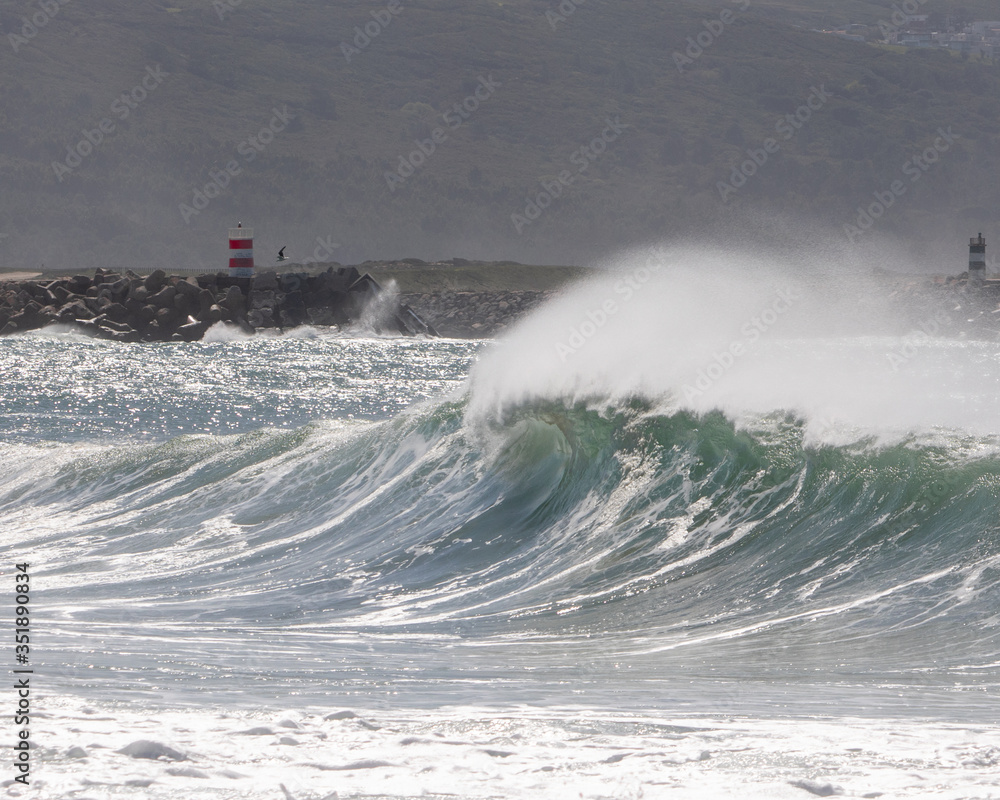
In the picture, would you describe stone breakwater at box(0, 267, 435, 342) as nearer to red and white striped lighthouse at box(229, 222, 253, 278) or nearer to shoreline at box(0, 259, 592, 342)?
shoreline at box(0, 259, 592, 342)

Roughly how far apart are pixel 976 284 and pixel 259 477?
5886cm

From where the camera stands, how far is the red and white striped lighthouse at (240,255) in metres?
48.0

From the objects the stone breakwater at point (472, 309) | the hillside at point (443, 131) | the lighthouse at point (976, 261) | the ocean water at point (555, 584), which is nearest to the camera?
the ocean water at point (555, 584)

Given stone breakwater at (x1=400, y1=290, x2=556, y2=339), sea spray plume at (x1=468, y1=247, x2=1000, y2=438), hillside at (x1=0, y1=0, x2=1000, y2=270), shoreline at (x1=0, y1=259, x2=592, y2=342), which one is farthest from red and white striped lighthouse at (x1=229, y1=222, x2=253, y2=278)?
hillside at (x1=0, y1=0, x2=1000, y2=270)

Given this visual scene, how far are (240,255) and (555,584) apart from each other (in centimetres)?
4089

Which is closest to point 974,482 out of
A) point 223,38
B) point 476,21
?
point 223,38

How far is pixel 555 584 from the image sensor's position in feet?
30.0

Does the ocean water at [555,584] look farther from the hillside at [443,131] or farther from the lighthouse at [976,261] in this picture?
the hillside at [443,131]

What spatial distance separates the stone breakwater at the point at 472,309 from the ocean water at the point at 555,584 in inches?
1729

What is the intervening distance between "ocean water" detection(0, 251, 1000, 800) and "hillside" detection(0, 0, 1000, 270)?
111 metres

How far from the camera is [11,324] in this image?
44.1 m

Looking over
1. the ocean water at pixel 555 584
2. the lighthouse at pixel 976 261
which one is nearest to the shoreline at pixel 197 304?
the lighthouse at pixel 976 261

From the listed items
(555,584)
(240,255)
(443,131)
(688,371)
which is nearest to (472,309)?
(240,255)

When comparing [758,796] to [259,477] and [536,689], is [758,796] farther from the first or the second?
[259,477]
